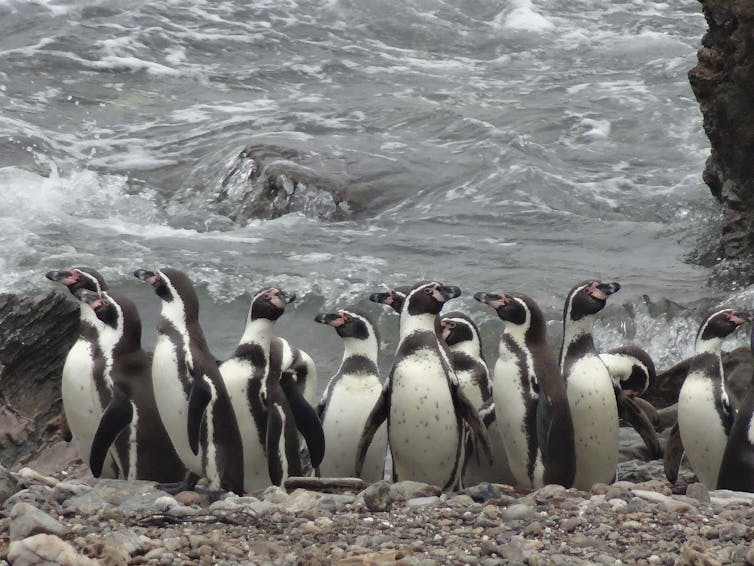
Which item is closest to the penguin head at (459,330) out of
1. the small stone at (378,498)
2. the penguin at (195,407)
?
the penguin at (195,407)

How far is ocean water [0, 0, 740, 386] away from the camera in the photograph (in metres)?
11.5

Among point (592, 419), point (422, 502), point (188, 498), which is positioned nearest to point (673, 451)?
point (592, 419)

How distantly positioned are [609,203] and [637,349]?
215 inches

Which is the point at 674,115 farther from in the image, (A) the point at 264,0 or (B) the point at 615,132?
(A) the point at 264,0

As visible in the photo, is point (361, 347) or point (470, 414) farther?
point (361, 347)

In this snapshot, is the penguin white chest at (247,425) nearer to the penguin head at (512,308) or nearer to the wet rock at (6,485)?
the penguin head at (512,308)

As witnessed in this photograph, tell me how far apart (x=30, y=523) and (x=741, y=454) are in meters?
3.45

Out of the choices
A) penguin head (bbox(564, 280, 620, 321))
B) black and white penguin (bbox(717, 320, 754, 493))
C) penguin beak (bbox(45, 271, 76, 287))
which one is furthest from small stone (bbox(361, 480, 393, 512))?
penguin beak (bbox(45, 271, 76, 287))

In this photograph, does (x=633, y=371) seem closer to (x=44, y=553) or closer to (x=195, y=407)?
(x=195, y=407)

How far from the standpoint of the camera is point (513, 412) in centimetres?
730

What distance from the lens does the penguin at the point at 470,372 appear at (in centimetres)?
784

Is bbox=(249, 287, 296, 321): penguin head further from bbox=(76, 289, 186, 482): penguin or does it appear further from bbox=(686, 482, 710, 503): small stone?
bbox=(686, 482, 710, 503): small stone

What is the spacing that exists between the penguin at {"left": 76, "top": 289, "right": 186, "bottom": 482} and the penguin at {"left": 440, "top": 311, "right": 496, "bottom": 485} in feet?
4.96

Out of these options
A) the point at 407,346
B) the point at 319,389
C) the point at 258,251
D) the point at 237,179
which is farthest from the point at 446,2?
A: the point at 407,346
